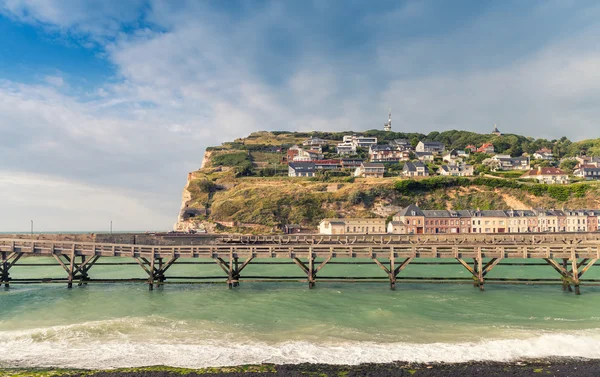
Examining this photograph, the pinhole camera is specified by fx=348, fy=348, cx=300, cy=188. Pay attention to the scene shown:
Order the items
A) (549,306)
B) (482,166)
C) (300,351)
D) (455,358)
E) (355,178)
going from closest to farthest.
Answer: (455,358) → (300,351) → (549,306) → (355,178) → (482,166)

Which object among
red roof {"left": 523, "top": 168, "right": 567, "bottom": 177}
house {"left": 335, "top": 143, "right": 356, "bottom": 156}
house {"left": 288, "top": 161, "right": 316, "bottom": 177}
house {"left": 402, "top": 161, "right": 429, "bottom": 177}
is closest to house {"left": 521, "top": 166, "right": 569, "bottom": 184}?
red roof {"left": 523, "top": 168, "right": 567, "bottom": 177}

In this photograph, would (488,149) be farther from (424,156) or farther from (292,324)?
(292,324)

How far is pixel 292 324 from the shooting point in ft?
51.2

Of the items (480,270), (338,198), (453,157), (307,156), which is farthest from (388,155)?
(480,270)

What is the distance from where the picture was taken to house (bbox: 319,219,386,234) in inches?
2913

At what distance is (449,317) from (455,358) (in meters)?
5.22

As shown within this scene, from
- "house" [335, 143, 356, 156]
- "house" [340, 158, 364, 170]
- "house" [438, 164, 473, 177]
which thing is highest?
"house" [335, 143, 356, 156]

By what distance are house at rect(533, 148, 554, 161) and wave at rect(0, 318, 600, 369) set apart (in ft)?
452

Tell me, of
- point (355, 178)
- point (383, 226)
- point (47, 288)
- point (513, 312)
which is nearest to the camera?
point (513, 312)

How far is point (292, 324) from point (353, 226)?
2399 inches

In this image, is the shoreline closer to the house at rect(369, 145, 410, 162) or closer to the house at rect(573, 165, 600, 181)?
the house at rect(573, 165, 600, 181)

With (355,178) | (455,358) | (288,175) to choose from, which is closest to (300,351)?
(455,358)

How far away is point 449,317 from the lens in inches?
649

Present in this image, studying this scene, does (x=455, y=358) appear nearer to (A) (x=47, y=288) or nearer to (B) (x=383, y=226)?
(A) (x=47, y=288)
